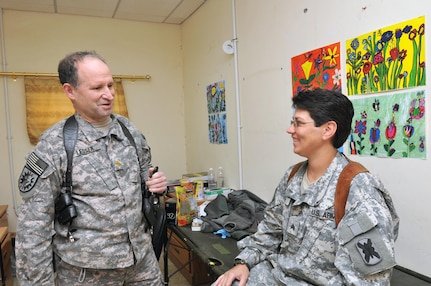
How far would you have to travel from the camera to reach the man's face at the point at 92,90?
47.4 inches

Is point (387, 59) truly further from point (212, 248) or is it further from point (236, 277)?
point (212, 248)

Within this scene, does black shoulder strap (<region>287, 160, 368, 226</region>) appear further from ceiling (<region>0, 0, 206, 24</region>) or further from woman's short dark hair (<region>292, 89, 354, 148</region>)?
ceiling (<region>0, 0, 206, 24</region>)

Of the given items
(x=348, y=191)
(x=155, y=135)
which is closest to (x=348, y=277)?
(x=348, y=191)

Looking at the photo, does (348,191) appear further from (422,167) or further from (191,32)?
(191,32)

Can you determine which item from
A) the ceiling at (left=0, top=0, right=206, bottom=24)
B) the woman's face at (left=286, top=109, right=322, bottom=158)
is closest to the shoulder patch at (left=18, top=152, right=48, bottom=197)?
the woman's face at (left=286, top=109, right=322, bottom=158)

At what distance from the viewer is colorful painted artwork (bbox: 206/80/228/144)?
3289 mm

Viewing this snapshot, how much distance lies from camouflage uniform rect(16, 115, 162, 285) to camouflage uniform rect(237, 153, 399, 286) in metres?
0.58

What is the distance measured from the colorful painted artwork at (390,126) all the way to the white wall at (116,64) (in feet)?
9.42

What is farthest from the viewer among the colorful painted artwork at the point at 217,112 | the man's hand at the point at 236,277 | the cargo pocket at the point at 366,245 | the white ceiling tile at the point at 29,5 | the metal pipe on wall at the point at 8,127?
the metal pipe on wall at the point at 8,127

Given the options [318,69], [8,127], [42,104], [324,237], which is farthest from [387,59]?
[8,127]

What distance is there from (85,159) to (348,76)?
57.9 inches

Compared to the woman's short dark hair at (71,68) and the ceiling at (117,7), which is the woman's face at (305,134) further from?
the ceiling at (117,7)

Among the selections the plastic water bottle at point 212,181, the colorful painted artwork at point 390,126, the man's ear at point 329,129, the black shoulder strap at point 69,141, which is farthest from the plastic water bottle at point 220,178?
the black shoulder strap at point 69,141

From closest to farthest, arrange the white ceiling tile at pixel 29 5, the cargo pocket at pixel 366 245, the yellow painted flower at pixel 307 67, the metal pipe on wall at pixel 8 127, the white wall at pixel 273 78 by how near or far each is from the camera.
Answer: the cargo pocket at pixel 366 245 < the white wall at pixel 273 78 < the yellow painted flower at pixel 307 67 < the white ceiling tile at pixel 29 5 < the metal pipe on wall at pixel 8 127
